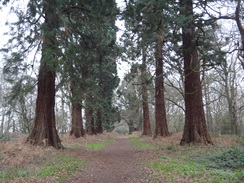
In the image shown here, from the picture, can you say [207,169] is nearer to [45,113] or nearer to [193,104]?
[193,104]

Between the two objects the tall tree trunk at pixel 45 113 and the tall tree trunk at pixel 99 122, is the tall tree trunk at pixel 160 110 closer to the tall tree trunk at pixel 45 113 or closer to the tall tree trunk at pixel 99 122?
the tall tree trunk at pixel 45 113

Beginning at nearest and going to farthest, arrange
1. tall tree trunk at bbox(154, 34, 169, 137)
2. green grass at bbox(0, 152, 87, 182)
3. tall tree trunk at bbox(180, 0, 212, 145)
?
green grass at bbox(0, 152, 87, 182)
tall tree trunk at bbox(180, 0, 212, 145)
tall tree trunk at bbox(154, 34, 169, 137)

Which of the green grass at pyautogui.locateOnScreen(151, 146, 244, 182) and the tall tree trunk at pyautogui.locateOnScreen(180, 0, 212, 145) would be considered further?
the tall tree trunk at pyautogui.locateOnScreen(180, 0, 212, 145)

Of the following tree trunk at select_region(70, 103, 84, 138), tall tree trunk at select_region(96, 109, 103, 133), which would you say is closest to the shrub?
tree trunk at select_region(70, 103, 84, 138)

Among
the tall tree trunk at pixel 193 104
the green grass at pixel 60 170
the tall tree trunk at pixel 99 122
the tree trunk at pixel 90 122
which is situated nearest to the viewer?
the green grass at pixel 60 170

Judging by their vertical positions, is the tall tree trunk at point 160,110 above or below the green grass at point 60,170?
above

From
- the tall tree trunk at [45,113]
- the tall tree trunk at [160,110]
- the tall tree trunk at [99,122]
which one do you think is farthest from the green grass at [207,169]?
the tall tree trunk at [99,122]

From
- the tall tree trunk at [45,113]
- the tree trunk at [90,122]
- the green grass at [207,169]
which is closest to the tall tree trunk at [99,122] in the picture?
the tree trunk at [90,122]

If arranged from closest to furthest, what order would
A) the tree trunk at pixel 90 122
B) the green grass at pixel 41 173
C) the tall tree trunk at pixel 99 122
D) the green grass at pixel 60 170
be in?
the green grass at pixel 41 173 → the green grass at pixel 60 170 → the tree trunk at pixel 90 122 → the tall tree trunk at pixel 99 122

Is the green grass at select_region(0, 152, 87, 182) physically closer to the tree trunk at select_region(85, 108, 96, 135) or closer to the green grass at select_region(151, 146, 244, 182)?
the green grass at select_region(151, 146, 244, 182)

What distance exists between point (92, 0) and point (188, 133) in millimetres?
8292

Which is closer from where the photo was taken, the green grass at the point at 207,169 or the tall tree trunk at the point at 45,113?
the green grass at the point at 207,169

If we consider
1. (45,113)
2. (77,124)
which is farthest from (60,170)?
(77,124)

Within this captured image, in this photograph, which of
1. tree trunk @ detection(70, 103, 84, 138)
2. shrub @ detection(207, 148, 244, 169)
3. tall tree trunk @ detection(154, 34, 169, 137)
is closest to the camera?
shrub @ detection(207, 148, 244, 169)
